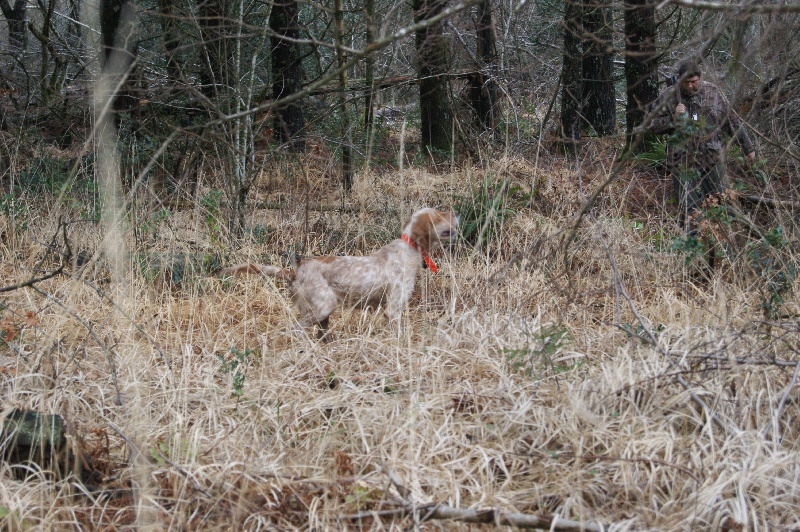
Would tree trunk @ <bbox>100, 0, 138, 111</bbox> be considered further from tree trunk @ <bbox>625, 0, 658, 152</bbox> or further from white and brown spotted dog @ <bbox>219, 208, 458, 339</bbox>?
tree trunk @ <bbox>625, 0, 658, 152</bbox>

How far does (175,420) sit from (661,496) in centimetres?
226

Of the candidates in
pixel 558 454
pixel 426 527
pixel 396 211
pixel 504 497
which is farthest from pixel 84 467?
pixel 396 211

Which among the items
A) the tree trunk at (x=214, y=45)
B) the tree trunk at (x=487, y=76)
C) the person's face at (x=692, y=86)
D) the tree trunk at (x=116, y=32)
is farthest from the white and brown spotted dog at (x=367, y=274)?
the tree trunk at (x=487, y=76)

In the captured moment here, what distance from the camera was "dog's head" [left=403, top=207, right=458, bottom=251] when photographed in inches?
206

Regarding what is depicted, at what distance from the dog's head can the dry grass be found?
28 centimetres

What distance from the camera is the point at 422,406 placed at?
148 inches

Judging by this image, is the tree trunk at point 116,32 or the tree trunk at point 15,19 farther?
the tree trunk at point 15,19

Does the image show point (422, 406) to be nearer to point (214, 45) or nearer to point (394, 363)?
point (394, 363)

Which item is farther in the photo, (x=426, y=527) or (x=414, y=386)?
(x=414, y=386)

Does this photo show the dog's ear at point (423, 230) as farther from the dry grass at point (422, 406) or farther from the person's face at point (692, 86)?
the person's face at point (692, 86)

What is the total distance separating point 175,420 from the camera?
390 centimetres

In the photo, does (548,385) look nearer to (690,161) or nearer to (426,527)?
(426,527)

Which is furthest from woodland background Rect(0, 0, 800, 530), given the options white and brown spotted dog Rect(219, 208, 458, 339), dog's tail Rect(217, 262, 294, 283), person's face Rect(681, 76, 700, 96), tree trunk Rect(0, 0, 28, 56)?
tree trunk Rect(0, 0, 28, 56)

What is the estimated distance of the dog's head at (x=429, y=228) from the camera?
524 cm
